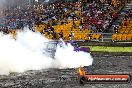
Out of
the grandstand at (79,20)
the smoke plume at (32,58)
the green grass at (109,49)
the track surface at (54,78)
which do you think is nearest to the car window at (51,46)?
the smoke plume at (32,58)

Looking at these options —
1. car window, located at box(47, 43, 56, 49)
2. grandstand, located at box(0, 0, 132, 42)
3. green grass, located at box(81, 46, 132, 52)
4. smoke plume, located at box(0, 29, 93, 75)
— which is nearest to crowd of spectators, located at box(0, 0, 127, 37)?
grandstand, located at box(0, 0, 132, 42)

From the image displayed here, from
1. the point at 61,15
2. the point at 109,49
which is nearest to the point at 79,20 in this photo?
the point at 61,15

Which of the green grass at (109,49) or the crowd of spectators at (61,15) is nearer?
the green grass at (109,49)

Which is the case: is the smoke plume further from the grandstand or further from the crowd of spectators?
the crowd of spectators

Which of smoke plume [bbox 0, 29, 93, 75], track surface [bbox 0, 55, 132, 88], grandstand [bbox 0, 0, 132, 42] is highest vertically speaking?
grandstand [bbox 0, 0, 132, 42]

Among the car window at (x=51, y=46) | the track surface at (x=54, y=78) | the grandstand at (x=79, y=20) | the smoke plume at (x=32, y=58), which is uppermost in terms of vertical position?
the grandstand at (x=79, y=20)

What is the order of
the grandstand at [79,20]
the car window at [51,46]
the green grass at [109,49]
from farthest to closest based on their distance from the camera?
1. the grandstand at [79,20]
2. the green grass at [109,49]
3. the car window at [51,46]

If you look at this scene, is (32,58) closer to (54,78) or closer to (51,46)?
(51,46)

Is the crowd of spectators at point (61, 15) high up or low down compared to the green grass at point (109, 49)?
up

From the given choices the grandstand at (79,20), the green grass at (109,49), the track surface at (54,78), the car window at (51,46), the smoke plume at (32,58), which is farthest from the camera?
the grandstand at (79,20)

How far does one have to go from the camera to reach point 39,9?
52812 mm

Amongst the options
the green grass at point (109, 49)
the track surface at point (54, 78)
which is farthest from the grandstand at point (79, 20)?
the track surface at point (54, 78)

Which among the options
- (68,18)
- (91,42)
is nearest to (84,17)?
(68,18)

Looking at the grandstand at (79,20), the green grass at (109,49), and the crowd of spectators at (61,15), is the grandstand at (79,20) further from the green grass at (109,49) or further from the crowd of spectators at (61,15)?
the green grass at (109,49)
